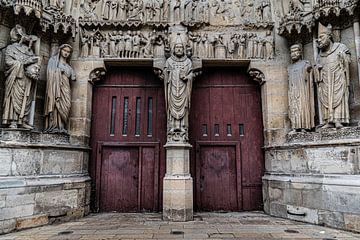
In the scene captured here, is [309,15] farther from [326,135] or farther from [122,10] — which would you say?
[122,10]

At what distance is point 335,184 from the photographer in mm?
4867

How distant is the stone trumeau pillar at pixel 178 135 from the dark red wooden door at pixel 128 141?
0.86 metres

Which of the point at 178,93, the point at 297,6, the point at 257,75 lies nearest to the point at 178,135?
the point at 178,93

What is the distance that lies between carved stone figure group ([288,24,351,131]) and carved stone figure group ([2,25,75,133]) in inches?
181

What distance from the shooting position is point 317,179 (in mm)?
5148

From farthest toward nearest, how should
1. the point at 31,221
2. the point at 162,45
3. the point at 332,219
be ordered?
the point at 162,45
the point at 31,221
the point at 332,219

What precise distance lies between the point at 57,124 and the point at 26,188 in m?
1.36

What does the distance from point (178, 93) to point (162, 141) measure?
136 cm

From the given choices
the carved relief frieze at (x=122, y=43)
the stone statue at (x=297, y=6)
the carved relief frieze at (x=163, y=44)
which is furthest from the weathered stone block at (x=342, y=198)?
the carved relief frieze at (x=122, y=43)

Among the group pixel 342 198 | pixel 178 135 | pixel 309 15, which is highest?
pixel 309 15

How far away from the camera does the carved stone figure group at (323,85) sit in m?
5.14

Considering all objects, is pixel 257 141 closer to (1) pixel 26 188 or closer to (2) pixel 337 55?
(2) pixel 337 55

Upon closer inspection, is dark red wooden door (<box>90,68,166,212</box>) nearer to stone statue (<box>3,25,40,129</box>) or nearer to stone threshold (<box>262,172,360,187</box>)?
stone statue (<box>3,25,40,129</box>)

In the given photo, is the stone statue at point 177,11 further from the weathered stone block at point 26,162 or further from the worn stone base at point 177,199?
the weathered stone block at point 26,162
